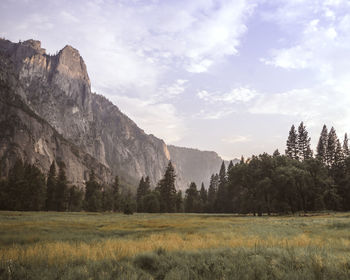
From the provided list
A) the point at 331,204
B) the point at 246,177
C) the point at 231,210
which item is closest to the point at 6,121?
the point at 231,210

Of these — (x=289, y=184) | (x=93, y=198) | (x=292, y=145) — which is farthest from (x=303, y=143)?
(x=93, y=198)

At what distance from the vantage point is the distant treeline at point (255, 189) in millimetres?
58250

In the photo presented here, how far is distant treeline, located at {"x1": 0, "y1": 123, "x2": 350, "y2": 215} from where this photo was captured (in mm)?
58250

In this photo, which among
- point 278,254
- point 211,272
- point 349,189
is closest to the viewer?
point 211,272

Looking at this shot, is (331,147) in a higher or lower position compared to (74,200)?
higher

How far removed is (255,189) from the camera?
5962 centimetres

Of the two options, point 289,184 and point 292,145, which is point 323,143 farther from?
point 289,184

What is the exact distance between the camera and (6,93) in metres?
192

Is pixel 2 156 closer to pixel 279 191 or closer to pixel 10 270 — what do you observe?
pixel 279 191

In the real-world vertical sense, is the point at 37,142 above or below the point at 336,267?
above

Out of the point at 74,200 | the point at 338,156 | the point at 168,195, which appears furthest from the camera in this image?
the point at 168,195

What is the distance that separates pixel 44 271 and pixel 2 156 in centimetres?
17753

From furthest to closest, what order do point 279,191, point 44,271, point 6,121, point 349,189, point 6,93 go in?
point 6,93 < point 6,121 < point 349,189 < point 279,191 < point 44,271

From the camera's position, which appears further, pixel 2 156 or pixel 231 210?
pixel 2 156
